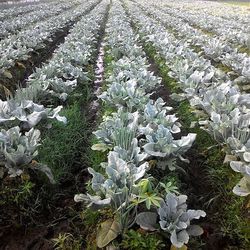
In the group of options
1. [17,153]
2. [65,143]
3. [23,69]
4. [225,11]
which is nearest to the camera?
[17,153]

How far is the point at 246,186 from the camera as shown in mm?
2957

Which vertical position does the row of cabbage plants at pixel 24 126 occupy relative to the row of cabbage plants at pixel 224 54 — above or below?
→ above

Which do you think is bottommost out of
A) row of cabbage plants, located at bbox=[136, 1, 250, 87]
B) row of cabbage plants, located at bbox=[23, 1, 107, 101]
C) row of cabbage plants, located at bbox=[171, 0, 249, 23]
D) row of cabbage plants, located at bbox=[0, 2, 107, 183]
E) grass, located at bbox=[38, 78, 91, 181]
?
row of cabbage plants, located at bbox=[171, 0, 249, 23]

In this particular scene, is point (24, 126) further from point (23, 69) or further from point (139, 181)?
point (23, 69)

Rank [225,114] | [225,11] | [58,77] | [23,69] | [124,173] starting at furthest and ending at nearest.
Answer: [225,11], [23,69], [58,77], [225,114], [124,173]

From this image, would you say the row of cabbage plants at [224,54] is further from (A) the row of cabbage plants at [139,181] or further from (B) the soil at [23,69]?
(B) the soil at [23,69]

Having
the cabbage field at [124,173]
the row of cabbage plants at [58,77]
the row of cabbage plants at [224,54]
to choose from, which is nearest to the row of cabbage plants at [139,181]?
the cabbage field at [124,173]

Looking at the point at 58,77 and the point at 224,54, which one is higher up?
the point at 58,77

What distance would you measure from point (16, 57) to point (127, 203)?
5.76 meters

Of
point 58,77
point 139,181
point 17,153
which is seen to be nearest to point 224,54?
point 58,77

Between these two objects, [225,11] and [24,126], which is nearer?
[24,126]

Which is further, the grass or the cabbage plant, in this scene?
the grass

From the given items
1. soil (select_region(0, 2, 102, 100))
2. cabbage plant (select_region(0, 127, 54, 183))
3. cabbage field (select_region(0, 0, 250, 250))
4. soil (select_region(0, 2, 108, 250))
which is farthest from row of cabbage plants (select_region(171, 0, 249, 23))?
cabbage plant (select_region(0, 127, 54, 183))

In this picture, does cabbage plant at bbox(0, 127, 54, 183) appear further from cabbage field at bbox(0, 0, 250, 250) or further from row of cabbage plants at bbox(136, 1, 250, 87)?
row of cabbage plants at bbox(136, 1, 250, 87)
